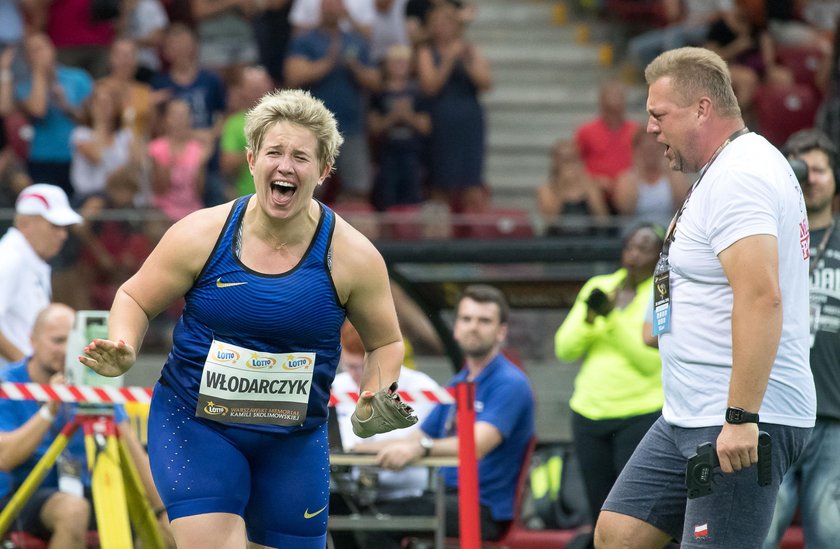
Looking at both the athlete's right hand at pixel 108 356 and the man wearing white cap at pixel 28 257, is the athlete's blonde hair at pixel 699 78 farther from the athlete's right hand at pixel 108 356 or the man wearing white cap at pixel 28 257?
the man wearing white cap at pixel 28 257

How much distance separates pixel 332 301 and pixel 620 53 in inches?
401

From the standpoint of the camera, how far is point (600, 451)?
716 centimetres

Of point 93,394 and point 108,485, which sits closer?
point 108,485

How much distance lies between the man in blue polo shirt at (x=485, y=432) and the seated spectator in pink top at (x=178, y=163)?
3376mm

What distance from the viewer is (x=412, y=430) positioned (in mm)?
7617

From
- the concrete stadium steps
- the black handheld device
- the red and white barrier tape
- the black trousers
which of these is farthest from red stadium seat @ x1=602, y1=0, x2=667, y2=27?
the black handheld device

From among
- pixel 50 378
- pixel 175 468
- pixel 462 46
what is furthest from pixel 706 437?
pixel 462 46

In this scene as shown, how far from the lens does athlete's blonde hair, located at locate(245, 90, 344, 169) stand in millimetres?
4457

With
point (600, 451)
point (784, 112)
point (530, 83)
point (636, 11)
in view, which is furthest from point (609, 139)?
point (600, 451)

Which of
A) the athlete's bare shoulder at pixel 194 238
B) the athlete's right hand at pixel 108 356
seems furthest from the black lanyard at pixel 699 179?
the athlete's right hand at pixel 108 356

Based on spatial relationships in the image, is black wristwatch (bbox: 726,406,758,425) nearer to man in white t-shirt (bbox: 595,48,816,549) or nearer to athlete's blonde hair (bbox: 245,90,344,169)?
man in white t-shirt (bbox: 595,48,816,549)

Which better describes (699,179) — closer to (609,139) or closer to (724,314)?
(724,314)

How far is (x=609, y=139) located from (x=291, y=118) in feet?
24.6

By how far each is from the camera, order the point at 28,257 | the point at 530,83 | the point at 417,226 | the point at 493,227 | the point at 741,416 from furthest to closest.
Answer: the point at 530,83 → the point at 493,227 → the point at 417,226 → the point at 28,257 → the point at 741,416
